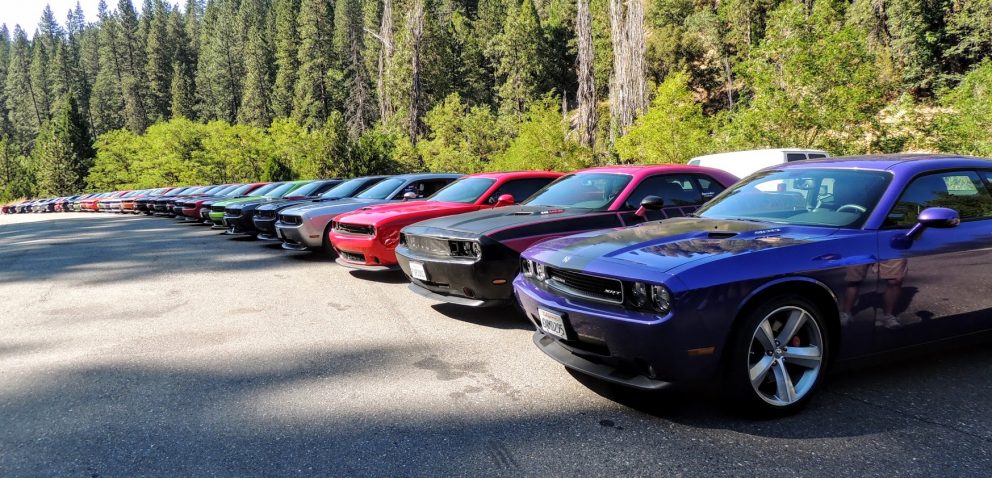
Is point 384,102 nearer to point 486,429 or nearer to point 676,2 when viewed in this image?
point 676,2

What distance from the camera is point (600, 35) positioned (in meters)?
67.4

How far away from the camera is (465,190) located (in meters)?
8.29

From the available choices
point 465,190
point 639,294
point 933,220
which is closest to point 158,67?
point 465,190

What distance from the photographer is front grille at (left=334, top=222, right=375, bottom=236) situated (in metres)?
7.48

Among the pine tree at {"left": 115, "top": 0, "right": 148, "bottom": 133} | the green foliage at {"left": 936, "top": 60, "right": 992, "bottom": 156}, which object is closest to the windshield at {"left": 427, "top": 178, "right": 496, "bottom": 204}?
the green foliage at {"left": 936, "top": 60, "right": 992, "bottom": 156}

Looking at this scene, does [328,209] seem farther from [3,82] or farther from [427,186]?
[3,82]

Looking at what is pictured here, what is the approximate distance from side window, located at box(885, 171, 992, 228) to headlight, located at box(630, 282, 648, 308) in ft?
5.72

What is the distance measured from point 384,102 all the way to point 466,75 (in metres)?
29.1

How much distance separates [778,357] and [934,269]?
4.09 feet

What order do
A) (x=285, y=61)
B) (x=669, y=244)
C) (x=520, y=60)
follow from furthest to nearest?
(x=285, y=61) → (x=520, y=60) → (x=669, y=244)

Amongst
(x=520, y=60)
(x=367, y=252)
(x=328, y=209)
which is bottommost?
(x=367, y=252)

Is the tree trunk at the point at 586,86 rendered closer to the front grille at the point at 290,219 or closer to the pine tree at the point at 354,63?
the front grille at the point at 290,219

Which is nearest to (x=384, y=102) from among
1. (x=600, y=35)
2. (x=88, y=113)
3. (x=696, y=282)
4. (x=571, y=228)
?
(x=600, y=35)

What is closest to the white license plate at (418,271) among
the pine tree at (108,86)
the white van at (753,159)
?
the white van at (753,159)
